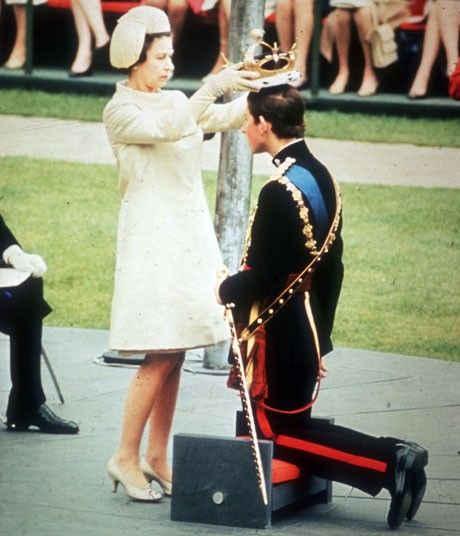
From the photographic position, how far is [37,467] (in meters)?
7.65

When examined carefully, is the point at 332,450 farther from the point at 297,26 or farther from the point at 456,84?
the point at 297,26

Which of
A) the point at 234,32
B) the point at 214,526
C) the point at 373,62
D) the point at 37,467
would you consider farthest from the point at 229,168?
the point at 373,62

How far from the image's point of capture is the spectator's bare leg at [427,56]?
706 inches

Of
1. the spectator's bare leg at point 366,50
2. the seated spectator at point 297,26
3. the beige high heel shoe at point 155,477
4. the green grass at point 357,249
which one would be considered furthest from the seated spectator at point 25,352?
the spectator's bare leg at point 366,50

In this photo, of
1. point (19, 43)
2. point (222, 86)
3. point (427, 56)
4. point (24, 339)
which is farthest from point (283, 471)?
point (19, 43)

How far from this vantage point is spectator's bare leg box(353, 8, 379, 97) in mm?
18062

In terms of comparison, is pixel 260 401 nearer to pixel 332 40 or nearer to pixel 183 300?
pixel 183 300

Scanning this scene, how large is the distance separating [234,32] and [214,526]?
158 inches

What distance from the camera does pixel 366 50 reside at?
1828 centimetres

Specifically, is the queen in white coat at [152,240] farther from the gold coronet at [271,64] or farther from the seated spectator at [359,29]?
the seated spectator at [359,29]

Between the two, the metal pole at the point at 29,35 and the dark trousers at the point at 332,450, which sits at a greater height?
the dark trousers at the point at 332,450

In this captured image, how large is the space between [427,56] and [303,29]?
1348 millimetres

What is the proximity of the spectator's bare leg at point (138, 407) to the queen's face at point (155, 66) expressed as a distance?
1103mm

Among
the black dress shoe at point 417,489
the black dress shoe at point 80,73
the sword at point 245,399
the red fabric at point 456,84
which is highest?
the red fabric at point 456,84
